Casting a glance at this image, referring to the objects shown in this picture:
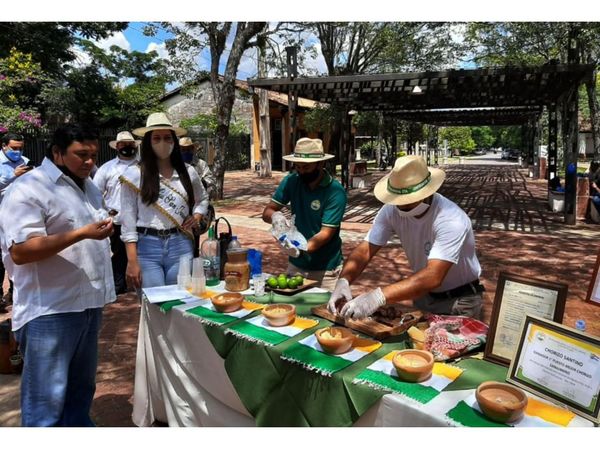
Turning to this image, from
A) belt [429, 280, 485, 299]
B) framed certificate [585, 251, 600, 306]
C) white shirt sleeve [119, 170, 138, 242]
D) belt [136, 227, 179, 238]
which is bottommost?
belt [429, 280, 485, 299]

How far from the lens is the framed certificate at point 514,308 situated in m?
1.89

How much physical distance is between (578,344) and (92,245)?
2.24 m

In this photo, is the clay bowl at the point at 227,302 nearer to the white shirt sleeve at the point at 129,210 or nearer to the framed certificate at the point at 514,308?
the white shirt sleeve at the point at 129,210

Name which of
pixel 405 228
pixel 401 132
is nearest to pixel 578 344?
pixel 405 228

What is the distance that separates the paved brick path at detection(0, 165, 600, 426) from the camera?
3.59 m

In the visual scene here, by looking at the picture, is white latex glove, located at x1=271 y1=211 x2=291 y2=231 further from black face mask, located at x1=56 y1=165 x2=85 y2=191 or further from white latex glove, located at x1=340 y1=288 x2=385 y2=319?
black face mask, located at x1=56 y1=165 x2=85 y2=191

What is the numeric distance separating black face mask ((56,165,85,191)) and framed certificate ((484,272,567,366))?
6.98 ft

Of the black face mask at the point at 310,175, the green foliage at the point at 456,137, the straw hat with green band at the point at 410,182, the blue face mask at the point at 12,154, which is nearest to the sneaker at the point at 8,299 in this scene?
the blue face mask at the point at 12,154

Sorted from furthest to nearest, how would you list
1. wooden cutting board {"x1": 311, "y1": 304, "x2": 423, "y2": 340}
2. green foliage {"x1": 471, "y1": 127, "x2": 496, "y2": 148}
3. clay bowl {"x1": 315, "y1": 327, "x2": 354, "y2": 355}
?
green foliage {"x1": 471, "y1": 127, "x2": 496, "y2": 148}
wooden cutting board {"x1": 311, "y1": 304, "x2": 423, "y2": 340}
clay bowl {"x1": 315, "y1": 327, "x2": 354, "y2": 355}

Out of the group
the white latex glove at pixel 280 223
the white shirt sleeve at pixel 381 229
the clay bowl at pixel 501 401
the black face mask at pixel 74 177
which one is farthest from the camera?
the white latex glove at pixel 280 223

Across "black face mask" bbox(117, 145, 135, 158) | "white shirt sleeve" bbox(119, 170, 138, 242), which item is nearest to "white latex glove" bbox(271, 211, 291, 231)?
"white shirt sleeve" bbox(119, 170, 138, 242)

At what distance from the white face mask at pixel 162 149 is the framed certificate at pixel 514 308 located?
7.41 feet

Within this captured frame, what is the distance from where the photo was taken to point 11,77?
592 inches

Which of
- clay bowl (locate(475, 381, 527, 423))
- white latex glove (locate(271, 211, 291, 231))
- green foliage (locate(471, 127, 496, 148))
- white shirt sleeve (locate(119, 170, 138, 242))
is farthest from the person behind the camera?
green foliage (locate(471, 127, 496, 148))
